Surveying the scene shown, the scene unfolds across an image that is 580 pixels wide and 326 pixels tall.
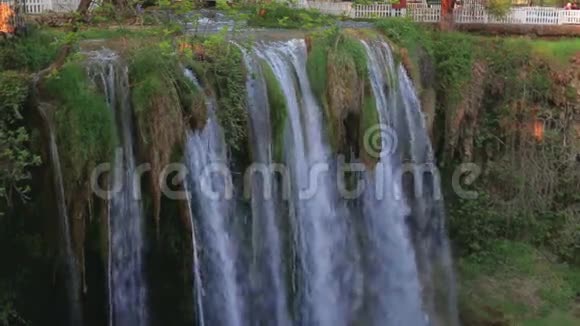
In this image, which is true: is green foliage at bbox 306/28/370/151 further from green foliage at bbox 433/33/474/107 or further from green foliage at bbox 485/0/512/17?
green foliage at bbox 485/0/512/17

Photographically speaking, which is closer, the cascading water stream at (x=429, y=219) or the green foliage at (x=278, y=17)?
the cascading water stream at (x=429, y=219)

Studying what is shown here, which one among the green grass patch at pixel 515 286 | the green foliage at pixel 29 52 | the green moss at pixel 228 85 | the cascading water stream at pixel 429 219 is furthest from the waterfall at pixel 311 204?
the green foliage at pixel 29 52

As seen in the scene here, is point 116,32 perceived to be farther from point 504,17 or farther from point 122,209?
point 504,17

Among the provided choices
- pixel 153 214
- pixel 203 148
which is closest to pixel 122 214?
pixel 153 214

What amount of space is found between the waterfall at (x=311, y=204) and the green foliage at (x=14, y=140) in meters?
4.68

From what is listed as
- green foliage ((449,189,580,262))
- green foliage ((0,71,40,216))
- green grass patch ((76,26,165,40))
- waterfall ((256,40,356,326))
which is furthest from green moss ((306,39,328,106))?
green foliage ((0,71,40,216))

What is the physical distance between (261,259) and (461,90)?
6.63 metres

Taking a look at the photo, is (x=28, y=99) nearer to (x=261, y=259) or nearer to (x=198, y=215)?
(x=198, y=215)

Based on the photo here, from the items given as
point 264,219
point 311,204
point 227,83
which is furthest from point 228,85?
point 311,204

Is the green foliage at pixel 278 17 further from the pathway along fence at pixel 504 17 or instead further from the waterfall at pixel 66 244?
the waterfall at pixel 66 244

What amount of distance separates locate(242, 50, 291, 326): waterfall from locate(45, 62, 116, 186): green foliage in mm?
2929

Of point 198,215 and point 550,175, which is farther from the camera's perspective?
point 550,175

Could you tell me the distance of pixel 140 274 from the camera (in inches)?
491

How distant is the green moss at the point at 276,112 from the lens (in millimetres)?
13664
